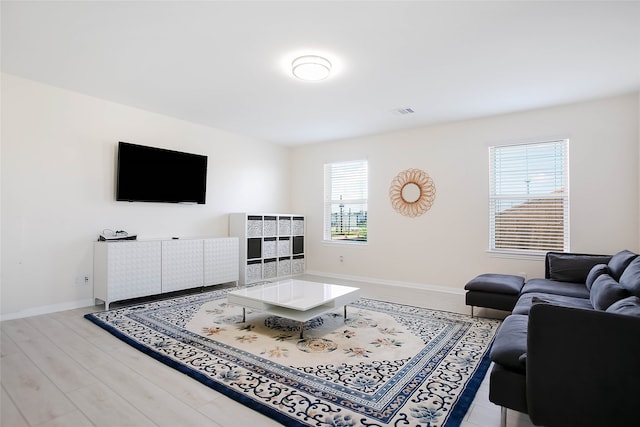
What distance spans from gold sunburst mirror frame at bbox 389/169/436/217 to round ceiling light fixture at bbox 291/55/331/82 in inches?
109

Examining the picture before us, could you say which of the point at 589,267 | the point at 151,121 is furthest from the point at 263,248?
the point at 589,267

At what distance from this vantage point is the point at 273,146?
22.2ft

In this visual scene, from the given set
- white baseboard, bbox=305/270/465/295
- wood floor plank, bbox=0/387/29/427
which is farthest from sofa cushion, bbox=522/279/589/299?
wood floor plank, bbox=0/387/29/427

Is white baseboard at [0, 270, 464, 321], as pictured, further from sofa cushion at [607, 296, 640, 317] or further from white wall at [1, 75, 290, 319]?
sofa cushion at [607, 296, 640, 317]

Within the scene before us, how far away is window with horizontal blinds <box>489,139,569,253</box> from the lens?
14.6 ft

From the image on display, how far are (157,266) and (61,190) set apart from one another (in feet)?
4.63

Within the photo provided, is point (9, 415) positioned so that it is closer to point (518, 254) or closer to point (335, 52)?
point (335, 52)

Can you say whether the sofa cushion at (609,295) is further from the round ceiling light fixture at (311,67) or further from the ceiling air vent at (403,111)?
the ceiling air vent at (403,111)

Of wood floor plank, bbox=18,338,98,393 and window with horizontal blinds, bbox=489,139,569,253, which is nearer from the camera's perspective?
wood floor plank, bbox=18,338,98,393

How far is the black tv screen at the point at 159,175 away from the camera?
4.44 metres

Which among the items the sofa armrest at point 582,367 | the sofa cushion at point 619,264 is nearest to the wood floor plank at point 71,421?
the sofa armrest at point 582,367

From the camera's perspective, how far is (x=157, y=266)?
4.45m

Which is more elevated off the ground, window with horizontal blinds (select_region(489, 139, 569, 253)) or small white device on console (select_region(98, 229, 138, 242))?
Answer: window with horizontal blinds (select_region(489, 139, 569, 253))

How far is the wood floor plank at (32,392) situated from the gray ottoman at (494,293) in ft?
11.9
